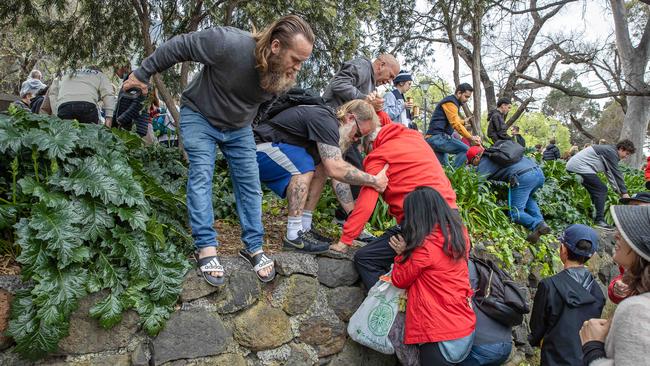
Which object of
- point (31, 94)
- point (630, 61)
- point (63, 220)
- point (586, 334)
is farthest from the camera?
point (630, 61)

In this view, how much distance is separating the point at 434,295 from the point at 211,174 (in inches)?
66.4

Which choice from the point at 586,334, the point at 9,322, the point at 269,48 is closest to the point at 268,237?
the point at 269,48

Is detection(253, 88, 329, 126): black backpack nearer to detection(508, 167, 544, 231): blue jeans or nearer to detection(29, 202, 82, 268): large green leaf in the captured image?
detection(29, 202, 82, 268): large green leaf

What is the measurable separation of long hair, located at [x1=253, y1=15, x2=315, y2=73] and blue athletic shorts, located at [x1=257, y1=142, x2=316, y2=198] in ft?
3.00

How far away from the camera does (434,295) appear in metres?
3.13

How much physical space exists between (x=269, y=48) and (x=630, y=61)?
15632 millimetres

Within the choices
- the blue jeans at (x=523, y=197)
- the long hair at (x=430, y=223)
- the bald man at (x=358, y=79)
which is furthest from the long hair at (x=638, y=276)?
the blue jeans at (x=523, y=197)

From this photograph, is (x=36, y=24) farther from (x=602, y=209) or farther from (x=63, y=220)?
(x=602, y=209)

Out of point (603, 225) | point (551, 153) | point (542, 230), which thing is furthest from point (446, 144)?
point (551, 153)

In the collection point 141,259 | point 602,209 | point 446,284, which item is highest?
point 141,259

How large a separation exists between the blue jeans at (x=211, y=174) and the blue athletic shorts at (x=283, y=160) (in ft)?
1.21

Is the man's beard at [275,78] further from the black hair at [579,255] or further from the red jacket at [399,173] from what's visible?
the black hair at [579,255]

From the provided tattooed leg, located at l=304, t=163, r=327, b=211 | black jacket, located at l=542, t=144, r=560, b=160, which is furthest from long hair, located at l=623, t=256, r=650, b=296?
black jacket, located at l=542, t=144, r=560, b=160

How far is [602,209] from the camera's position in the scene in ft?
25.0
